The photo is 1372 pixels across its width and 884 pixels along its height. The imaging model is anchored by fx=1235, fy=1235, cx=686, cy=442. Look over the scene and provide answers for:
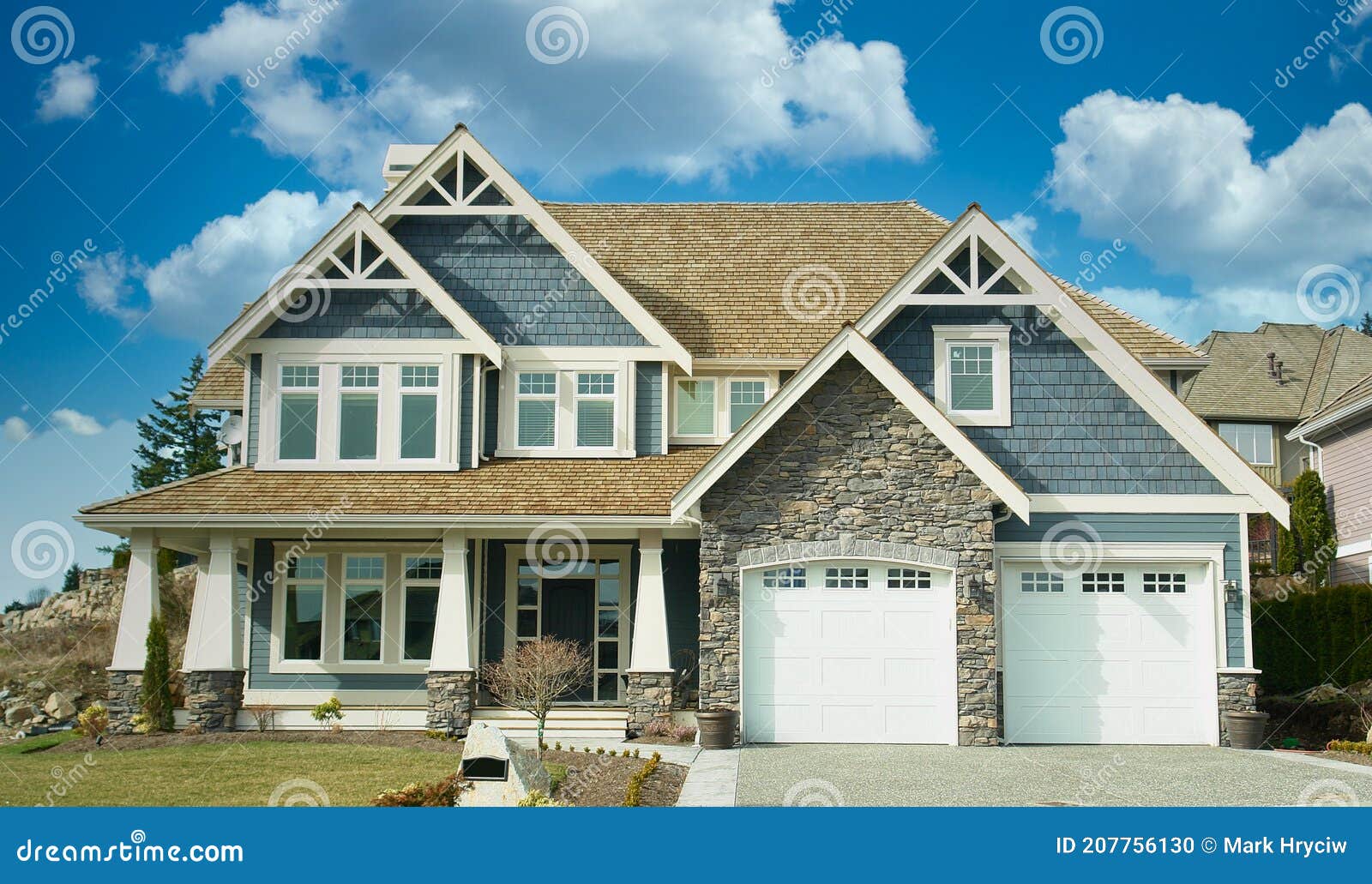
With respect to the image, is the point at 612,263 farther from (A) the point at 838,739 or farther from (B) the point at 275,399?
(A) the point at 838,739

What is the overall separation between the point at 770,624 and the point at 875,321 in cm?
442

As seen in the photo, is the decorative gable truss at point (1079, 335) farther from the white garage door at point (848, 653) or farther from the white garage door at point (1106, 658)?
the white garage door at point (848, 653)

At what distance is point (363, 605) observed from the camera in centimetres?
1950

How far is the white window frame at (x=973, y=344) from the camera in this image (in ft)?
57.6

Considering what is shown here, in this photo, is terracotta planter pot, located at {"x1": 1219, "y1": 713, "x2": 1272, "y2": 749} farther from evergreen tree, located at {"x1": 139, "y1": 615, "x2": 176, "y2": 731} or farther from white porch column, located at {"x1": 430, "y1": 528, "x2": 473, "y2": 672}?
evergreen tree, located at {"x1": 139, "y1": 615, "x2": 176, "y2": 731}

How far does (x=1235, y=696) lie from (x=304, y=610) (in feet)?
45.3

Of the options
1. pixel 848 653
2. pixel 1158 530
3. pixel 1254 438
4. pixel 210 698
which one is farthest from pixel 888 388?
pixel 1254 438

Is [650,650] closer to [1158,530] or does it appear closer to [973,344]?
[973,344]

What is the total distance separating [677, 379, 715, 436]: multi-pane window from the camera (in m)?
20.4

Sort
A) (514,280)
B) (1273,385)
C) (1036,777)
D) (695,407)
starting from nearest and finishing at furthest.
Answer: (1036,777), (514,280), (695,407), (1273,385)

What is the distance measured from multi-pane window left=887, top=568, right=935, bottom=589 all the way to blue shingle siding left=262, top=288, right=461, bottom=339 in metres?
7.82

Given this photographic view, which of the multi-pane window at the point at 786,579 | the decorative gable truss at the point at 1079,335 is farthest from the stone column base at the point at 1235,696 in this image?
the multi-pane window at the point at 786,579

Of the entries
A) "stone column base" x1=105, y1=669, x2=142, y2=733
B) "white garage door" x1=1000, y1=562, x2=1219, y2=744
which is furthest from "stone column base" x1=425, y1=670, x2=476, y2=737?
"white garage door" x1=1000, y1=562, x2=1219, y2=744

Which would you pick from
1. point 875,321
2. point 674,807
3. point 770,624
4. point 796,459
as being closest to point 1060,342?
point 875,321
